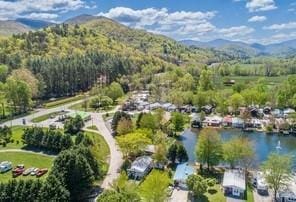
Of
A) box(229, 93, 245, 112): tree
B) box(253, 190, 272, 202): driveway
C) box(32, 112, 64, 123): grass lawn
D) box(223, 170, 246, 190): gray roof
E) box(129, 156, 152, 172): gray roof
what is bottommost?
box(253, 190, 272, 202): driveway

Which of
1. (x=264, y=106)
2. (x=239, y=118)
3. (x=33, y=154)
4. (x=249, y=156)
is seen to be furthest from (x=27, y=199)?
(x=264, y=106)

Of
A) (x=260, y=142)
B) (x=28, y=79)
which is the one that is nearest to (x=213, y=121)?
(x=260, y=142)

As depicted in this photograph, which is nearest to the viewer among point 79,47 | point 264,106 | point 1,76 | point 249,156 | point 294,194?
point 294,194

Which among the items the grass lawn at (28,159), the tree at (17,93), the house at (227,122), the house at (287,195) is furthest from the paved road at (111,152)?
the house at (227,122)

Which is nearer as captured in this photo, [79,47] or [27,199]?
[27,199]

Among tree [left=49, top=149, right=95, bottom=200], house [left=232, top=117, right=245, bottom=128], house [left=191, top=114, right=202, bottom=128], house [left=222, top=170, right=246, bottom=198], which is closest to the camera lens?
tree [left=49, top=149, right=95, bottom=200]

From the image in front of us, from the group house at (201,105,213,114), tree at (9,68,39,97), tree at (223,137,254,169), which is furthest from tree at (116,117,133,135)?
tree at (9,68,39,97)

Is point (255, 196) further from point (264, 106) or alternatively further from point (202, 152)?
point (264, 106)

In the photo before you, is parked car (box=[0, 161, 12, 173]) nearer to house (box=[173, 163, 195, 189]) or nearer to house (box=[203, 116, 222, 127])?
house (box=[173, 163, 195, 189])
